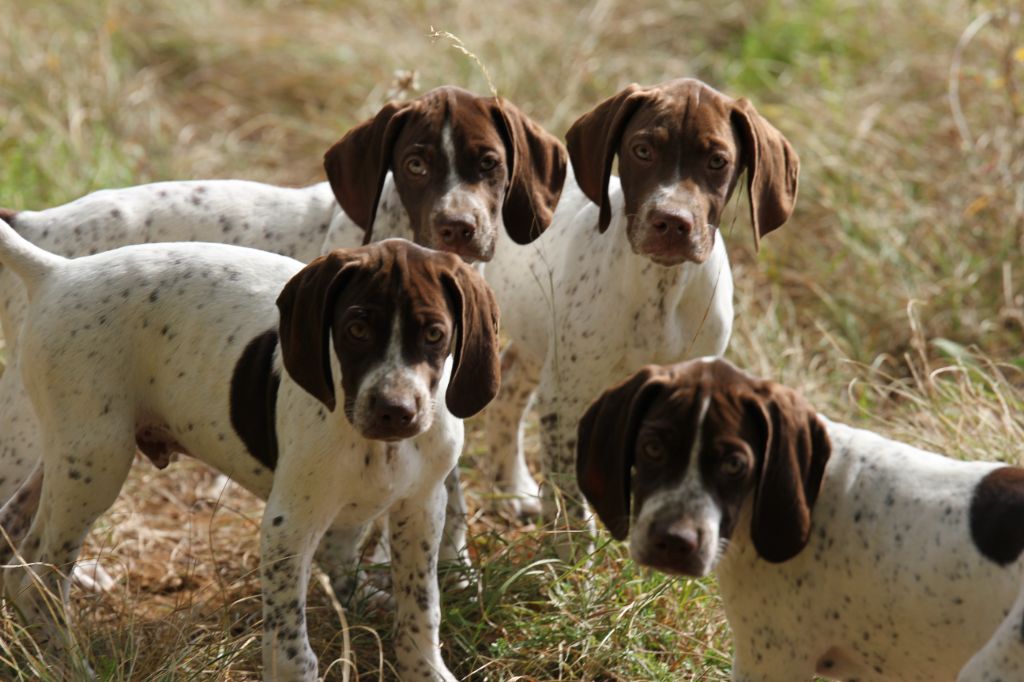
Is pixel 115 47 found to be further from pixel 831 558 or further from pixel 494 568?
pixel 831 558

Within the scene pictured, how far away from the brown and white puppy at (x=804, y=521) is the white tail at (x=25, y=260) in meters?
2.02

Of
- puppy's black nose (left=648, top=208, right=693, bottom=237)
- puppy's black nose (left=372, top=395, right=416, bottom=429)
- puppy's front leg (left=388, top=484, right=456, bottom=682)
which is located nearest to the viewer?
puppy's black nose (left=372, top=395, right=416, bottom=429)

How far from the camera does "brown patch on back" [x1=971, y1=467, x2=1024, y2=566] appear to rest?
4191mm

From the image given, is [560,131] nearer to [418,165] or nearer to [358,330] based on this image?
[418,165]

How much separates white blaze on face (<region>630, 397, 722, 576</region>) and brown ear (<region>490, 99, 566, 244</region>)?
196 cm

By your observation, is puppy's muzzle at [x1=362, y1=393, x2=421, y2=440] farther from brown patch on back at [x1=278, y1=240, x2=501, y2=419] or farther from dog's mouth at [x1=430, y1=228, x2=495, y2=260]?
dog's mouth at [x1=430, y1=228, x2=495, y2=260]

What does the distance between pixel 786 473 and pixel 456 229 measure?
6.06 feet

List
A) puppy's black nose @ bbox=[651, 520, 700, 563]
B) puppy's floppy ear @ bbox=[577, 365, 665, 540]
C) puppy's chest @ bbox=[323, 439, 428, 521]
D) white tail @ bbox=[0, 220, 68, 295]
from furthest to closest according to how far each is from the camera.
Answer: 1. white tail @ bbox=[0, 220, 68, 295]
2. puppy's chest @ bbox=[323, 439, 428, 521]
3. puppy's floppy ear @ bbox=[577, 365, 665, 540]
4. puppy's black nose @ bbox=[651, 520, 700, 563]

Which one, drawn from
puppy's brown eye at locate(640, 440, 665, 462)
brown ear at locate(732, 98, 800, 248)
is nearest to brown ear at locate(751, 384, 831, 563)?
puppy's brown eye at locate(640, 440, 665, 462)

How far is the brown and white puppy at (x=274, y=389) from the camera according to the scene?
183 inches

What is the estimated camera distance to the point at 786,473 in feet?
13.9

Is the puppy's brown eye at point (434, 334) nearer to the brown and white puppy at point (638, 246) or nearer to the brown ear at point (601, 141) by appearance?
the brown and white puppy at point (638, 246)

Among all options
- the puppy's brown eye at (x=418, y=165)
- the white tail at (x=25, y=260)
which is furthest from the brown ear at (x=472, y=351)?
the white tail at (x=25, y=260)

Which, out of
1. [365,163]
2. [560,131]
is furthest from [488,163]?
[560,131]
